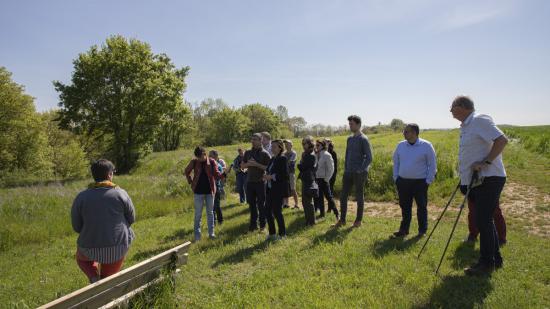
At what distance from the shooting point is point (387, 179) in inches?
493

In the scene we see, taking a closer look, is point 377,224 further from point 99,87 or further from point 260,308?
point 99,87

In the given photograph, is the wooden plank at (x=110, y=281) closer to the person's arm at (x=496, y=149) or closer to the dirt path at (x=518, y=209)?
the person's arm at (x=496, y=149)

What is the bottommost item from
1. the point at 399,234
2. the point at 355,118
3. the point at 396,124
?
the point at 399,234

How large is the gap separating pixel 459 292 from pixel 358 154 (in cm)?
351

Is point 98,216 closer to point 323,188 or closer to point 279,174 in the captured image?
point 279,174

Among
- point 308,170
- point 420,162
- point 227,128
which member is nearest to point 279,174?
point 308,170

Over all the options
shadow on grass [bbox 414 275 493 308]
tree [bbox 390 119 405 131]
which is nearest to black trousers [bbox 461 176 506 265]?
shadow on grass [bbox 414 275 493 308]

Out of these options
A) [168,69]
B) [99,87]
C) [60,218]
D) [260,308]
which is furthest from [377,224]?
[168,69]

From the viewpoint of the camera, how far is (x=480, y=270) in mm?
4508

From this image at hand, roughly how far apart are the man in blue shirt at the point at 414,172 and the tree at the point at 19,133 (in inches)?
1285

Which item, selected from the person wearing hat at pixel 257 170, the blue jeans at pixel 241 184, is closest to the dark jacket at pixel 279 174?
the person wearing hat at pixel 257 170

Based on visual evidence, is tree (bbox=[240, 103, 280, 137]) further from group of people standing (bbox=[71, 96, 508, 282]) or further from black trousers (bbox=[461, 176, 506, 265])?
black trousers (bbox=[461, 176, 506, 265])

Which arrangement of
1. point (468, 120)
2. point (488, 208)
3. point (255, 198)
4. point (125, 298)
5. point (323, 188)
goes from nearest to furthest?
point (125, 298), point (488, 208), point (468, 120), point (255, 198), point (323, 188)

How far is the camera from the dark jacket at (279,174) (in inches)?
264
